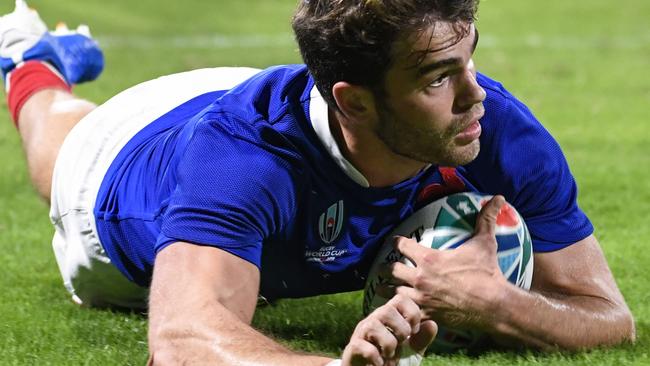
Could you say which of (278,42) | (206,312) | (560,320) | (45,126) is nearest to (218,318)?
(206,312)

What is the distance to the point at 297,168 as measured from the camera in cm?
416

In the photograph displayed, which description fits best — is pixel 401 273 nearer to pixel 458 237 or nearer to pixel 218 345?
pixel 458 237

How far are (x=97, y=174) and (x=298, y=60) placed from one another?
760 cm

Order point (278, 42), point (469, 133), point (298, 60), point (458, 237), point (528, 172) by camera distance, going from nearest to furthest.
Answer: point (469, 133)
point (458, 237)
point (528, 172)
point (298, 60)
point (278, 42)

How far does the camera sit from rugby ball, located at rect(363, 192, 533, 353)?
430 cm

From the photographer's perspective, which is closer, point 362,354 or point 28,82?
point 362,354

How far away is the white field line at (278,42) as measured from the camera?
14.2 metres

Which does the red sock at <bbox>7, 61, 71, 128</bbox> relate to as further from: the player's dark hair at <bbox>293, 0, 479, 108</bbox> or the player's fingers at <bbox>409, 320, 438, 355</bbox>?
the player's fingers at <bbox>409, 320, 438, 355</bbox>

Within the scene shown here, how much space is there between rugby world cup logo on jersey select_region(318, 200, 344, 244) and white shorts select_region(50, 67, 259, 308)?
1099 millimetres

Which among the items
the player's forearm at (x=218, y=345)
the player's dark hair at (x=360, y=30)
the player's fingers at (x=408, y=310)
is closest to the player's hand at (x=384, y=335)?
the player's fingers at (x=408, y=310)

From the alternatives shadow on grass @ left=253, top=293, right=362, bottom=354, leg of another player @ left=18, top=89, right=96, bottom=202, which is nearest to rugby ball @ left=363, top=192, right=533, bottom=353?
shadow on grass @ left=253, top=293, right=362, bottom=354

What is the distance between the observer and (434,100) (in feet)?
13.1

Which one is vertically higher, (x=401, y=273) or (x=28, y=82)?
(x=401, y=273)

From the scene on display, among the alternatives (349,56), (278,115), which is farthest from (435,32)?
(278,115)
